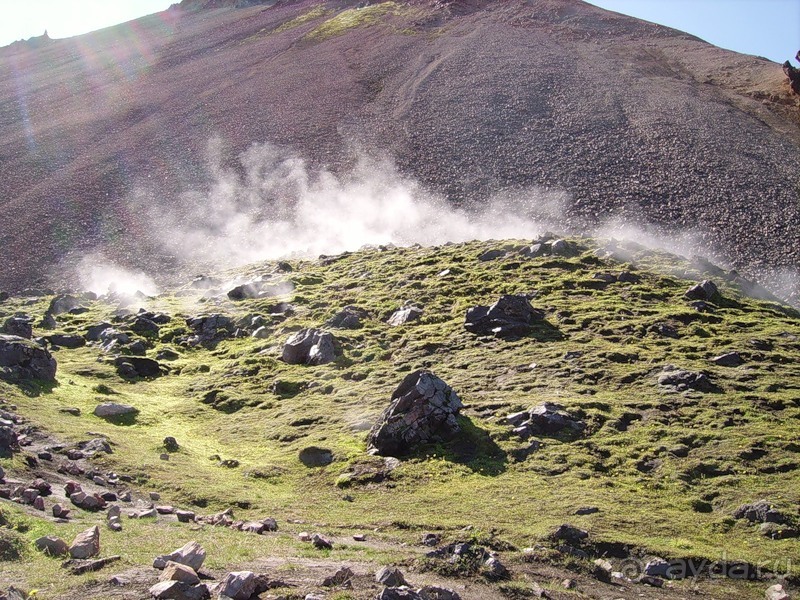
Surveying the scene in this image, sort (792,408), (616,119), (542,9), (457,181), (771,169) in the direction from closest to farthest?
(792,408), (771,169), (457,181), (616,119), (542,9)

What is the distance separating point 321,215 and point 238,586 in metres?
49.4

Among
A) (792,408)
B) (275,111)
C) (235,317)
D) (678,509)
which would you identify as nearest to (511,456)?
(678,509)

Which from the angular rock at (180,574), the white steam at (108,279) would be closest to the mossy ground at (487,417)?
the angular rock at (180,574)

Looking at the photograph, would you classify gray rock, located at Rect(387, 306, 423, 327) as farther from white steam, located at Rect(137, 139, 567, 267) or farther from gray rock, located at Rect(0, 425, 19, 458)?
white steam, located at Rect(137, 139, 567, 267)

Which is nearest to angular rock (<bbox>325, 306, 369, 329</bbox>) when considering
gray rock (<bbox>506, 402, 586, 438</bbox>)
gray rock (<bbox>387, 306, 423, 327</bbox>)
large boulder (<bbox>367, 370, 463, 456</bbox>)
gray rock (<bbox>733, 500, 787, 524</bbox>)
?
gray rock (<bbox>387, 306, 423, 327</bbox>)

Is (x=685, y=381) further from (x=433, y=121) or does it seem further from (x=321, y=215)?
(x=433, y=121)

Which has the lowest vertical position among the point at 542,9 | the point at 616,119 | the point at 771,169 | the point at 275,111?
the point at 771,169

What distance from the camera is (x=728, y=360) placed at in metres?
23.3

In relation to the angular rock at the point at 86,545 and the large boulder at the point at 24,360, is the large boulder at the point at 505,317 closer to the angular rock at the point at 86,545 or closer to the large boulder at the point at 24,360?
the large boulder at the point at 24,360

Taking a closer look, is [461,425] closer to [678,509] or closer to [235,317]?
[678,509]

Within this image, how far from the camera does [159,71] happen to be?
4242 inches

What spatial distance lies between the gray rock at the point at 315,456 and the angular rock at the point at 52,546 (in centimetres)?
890

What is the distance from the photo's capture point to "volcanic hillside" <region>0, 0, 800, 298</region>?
5397cm

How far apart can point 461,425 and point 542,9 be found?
3862 inches
